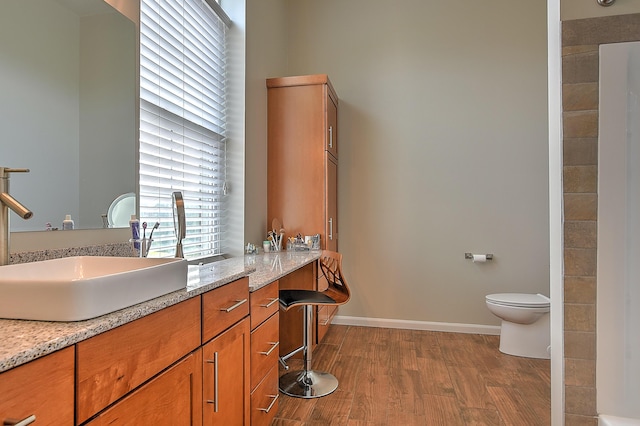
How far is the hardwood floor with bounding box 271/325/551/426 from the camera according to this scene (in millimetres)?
2061

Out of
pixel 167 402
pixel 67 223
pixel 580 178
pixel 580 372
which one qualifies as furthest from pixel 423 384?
pixel 67 223

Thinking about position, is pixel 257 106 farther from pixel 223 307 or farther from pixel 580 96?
pixel 580 96

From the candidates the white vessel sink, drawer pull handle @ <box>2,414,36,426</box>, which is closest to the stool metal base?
the white vessel sink

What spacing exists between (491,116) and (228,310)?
3096 millimetres

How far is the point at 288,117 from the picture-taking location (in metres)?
3.28

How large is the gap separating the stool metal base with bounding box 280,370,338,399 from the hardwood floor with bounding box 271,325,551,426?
4 cm

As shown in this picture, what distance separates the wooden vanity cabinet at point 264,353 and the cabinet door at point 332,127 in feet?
5.53

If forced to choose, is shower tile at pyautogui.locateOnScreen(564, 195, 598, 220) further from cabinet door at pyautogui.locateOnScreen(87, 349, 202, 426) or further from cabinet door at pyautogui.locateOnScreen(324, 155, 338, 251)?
cabinet door at pyautogui.locateOnScreen(324, 155, 338, 251)

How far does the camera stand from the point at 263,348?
1783 mm

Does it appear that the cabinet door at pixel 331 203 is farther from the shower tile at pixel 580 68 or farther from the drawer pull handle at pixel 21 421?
the drawer pull handle at pixel 21 421

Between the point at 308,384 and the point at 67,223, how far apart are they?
166 centimetres

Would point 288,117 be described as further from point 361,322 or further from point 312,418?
point 312,418

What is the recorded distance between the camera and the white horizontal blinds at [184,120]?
6.49ft

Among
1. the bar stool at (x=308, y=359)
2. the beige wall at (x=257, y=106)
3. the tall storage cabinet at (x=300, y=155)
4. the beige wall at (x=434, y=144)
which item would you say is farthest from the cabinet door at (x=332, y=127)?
the bar stool at (x=308, y=359)
